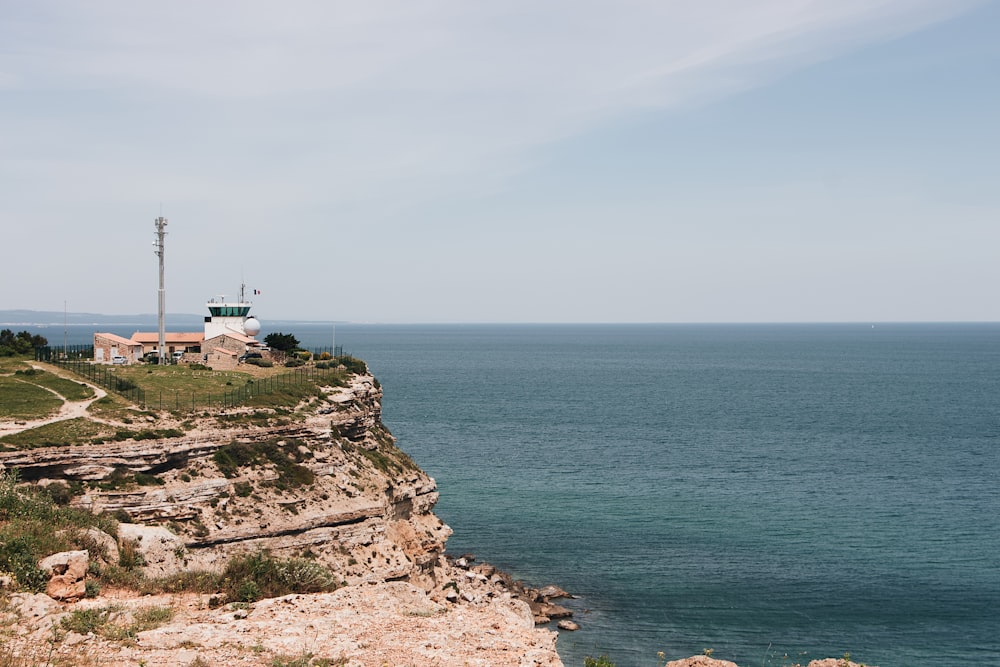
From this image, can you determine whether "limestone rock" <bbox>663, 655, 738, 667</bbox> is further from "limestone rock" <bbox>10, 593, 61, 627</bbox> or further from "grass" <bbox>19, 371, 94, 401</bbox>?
"grass" <bbox>19, 371, 94, 401</bbox>

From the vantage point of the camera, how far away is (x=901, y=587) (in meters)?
48.6

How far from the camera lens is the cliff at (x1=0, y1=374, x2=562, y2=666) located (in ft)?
54.1

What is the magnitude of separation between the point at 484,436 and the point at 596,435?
588 inches

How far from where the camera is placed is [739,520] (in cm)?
6194

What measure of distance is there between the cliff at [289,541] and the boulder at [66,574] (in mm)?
506

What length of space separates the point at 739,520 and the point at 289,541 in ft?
125

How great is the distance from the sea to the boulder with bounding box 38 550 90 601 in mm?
23384

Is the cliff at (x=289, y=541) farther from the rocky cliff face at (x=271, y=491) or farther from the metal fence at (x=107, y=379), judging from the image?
the metal fence at (x=107, y=379)

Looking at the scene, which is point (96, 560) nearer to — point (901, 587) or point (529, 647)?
point (529, 647)

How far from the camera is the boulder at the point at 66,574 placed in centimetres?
1892

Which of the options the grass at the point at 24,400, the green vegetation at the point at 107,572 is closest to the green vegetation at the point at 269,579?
the green vegetation at the point at 107,572

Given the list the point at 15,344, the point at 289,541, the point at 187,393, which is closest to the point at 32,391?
the point at 187,393

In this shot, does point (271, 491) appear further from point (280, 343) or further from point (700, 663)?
point (280, 343)

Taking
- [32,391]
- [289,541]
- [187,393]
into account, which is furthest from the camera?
[187,393]
